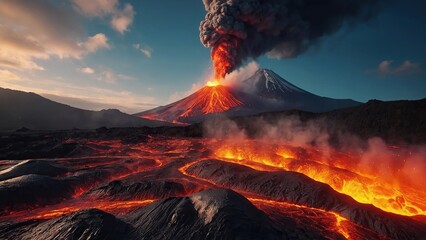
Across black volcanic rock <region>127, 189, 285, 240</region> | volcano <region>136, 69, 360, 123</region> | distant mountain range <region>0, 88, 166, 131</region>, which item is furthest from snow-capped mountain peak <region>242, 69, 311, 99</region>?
black volcanic rock <region>127, 189, 285, 240</region>

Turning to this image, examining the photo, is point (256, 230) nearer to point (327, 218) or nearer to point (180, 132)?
point (327, 218)

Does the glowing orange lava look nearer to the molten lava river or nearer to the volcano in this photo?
the molten lava river

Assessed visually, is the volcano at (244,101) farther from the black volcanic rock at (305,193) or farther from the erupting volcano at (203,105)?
the black volcanic rock at (305,193)

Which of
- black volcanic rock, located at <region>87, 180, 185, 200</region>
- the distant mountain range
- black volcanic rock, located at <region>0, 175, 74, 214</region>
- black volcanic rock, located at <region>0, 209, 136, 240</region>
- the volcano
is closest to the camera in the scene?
black volcanic rock, located at <region>0, 209, 136, 240</region>

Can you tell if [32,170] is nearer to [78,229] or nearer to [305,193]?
[78,229]

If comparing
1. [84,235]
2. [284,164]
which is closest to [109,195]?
[84,235]

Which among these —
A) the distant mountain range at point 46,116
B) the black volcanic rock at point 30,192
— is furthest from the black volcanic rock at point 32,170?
the distant mountain range at point 46,116
